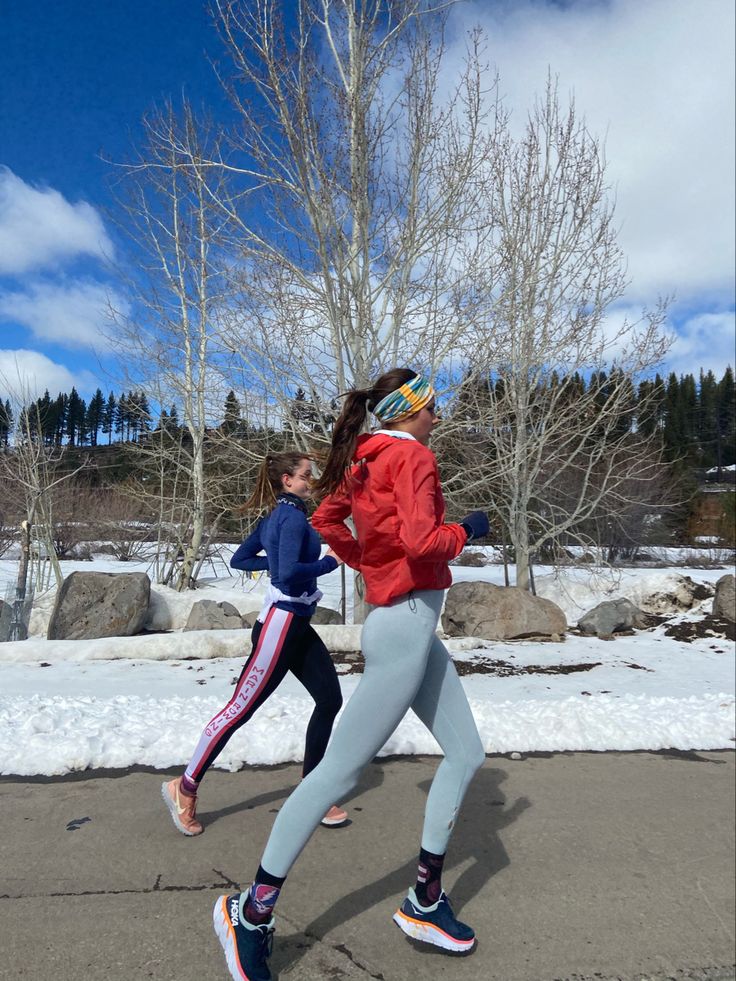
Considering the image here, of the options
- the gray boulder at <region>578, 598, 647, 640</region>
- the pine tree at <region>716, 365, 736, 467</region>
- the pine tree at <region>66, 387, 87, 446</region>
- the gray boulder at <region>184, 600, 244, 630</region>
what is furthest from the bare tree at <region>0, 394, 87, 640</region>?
the pine tree at <region>716, 365, 736, 467</region>

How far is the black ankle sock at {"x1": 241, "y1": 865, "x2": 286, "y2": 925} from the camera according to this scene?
1.96 m

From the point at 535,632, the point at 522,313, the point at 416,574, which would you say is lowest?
the point at 535,632

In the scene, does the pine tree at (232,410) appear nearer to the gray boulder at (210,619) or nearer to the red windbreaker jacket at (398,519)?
the gray boulder at (210,619)

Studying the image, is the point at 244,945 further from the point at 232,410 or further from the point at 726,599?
the point at 726,599

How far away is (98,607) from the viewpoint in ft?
29.6

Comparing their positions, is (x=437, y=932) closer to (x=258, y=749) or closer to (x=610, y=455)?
(x=258, y=749)

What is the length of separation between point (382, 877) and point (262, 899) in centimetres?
80

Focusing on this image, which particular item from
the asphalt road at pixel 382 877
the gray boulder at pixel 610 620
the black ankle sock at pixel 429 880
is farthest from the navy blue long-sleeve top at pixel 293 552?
the gray boulder at pixel 610 620

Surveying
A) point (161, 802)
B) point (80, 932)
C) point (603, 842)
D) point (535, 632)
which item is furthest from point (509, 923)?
point (535, 632)

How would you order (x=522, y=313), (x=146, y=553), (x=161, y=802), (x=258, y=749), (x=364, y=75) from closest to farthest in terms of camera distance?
(x=161, y=802) → (x=258, y=749) → (x=364, y=75) → (x=522, y=313) → (x=146, y=553)

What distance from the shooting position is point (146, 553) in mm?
19156

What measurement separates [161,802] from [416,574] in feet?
6.33

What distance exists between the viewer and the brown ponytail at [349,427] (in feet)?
7.66

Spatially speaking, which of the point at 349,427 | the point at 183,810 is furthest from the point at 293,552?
the point at 183,810
